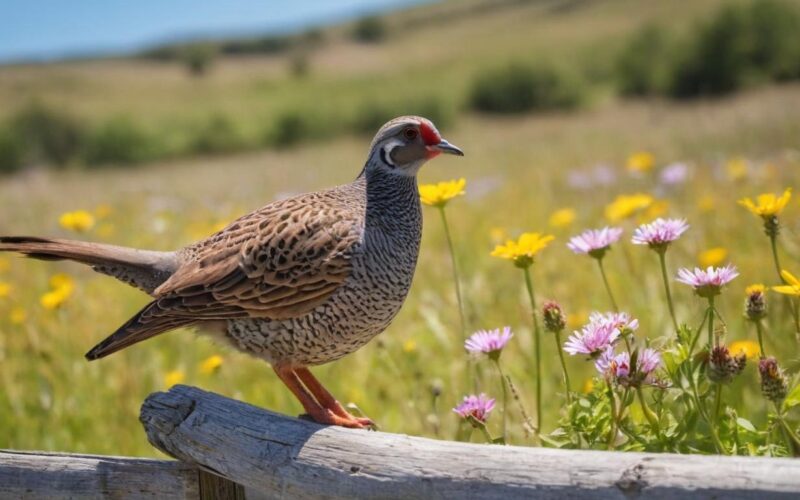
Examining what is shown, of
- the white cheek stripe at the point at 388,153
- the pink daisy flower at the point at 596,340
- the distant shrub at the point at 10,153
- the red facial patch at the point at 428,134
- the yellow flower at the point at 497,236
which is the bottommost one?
the pink daisy flower at the point at 596,340

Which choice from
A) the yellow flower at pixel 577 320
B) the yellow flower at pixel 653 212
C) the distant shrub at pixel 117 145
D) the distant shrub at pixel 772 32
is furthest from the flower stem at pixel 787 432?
the distant shrub at pixel 117 145

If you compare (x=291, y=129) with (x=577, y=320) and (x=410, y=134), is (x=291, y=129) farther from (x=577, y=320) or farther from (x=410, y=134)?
(x=410, y=134)

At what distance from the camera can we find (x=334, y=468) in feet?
6.80

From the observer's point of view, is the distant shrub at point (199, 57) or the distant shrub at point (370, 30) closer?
the distant shrub at point (199, 57)

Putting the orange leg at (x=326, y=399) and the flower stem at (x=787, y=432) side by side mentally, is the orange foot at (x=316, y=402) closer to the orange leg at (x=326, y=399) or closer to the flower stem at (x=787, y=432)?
the orange leg at (x=326, y=399)

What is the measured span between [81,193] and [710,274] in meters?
14.8

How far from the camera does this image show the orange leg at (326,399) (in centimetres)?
284

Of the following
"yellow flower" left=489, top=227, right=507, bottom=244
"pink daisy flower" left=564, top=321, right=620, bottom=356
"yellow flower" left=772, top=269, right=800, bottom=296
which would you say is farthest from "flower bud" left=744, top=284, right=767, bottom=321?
"yellow flower" left=489, top=227, right=507, bottom=244

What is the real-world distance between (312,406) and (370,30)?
80.8 meters

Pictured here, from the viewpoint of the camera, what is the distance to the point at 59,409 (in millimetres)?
4559

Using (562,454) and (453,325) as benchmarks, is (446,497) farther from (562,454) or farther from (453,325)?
(453,325)

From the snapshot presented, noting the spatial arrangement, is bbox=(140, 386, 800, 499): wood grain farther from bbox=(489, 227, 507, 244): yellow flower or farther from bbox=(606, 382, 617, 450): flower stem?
bbox=(489, 227, 507, 244): yellow flower

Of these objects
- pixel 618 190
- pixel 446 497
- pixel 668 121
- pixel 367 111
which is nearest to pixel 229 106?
pixel 367 111

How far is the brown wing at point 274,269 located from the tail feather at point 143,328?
0.10 feet
